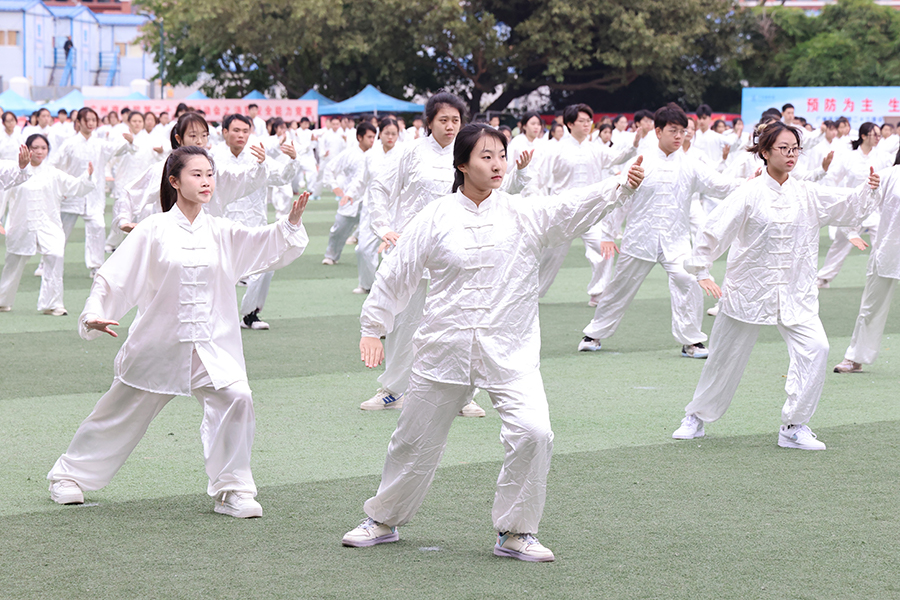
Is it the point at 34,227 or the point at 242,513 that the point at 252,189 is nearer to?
the point at 34,227

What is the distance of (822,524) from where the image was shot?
4906 millimetres

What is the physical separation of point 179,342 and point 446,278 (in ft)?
4.12

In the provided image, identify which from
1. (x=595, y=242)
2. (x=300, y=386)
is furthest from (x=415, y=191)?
(x=595, y=242)

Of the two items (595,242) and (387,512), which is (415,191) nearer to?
(387,512)

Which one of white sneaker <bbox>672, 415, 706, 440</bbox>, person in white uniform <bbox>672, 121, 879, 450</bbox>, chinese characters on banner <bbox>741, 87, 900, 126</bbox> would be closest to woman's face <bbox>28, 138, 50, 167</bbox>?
person in white uniform <bbox>672, 121, 879, 450</bbox>

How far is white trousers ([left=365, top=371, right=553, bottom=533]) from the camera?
433 cm

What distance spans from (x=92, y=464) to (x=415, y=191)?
9.27 ft

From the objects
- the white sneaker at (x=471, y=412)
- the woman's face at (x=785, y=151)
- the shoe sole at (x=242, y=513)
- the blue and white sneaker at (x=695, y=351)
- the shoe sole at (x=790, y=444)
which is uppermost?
the woman's face at (x=785, y=151)

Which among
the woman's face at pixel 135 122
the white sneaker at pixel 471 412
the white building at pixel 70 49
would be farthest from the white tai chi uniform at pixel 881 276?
the white building at pixel 70 49

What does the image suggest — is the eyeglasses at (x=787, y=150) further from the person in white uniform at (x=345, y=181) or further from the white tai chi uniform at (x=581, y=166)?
the person in white uniform at (x=345, y=181)

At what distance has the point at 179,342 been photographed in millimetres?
5000

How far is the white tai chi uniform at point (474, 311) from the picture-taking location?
4438 millimetres

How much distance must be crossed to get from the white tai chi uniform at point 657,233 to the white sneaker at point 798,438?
2.92 meters

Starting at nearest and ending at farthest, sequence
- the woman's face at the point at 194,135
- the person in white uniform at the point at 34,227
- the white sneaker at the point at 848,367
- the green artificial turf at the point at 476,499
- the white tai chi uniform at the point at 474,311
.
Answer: the green artificial turf at the point at 476,499, the white tai chi uniform at the point at 474,311, the woman's face at the point at 194,135, the white sneaker at the point at 848,367, the person in white uniform at the point at 34,227
